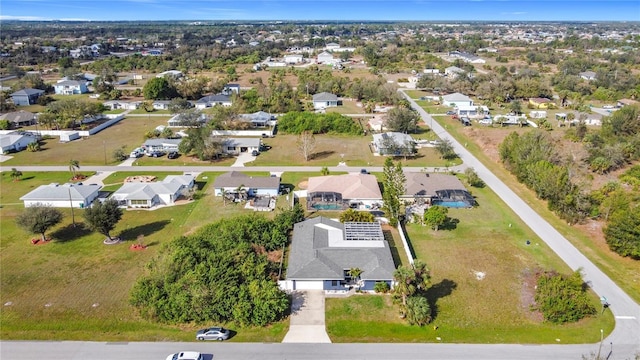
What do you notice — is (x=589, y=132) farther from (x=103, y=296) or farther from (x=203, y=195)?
(x=103, y=296)

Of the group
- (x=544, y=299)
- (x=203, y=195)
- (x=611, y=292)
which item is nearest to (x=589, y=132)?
(x=611, y=292)

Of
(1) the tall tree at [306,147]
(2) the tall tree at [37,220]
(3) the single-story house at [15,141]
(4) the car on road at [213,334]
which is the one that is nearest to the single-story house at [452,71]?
(1) the tall tree at [306,147]

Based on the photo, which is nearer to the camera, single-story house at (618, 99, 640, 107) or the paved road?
the paved road

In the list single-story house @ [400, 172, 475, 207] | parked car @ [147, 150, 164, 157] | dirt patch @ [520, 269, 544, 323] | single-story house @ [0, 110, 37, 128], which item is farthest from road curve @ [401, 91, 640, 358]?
single-story house @ [0, 110, 37, 128]

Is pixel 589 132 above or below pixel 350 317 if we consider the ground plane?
above

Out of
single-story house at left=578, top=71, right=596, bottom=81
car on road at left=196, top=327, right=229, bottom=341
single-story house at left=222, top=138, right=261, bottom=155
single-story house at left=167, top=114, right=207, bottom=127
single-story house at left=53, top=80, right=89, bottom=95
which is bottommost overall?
car on road at left=196, top=327, right=229, bottom=341

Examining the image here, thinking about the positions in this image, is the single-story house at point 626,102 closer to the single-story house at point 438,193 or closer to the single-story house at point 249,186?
the single-story house at point 438,193

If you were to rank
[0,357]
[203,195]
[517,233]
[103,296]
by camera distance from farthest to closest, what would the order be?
[203,195]
[517,233]
[103,296]
[0,357]

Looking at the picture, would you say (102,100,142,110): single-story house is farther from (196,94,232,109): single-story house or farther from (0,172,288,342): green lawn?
(0,172,288,342): green lawn
